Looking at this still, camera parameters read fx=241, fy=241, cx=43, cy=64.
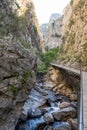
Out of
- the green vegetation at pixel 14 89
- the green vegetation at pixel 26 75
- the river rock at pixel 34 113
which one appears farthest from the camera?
the river rock at pixel 34 113

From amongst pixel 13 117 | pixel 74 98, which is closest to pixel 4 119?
pixel 13 117

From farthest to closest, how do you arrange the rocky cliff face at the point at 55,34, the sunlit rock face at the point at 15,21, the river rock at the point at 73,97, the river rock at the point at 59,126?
the rocky cliff face at the point at 55,34
the sunlit rock face at the point at 15,21
the river rock at the point at 73,97
the river rock at the point at 59,126

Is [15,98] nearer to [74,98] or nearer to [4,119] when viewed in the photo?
[4,119]

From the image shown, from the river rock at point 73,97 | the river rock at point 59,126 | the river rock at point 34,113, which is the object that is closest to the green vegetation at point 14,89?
the river rock at point 59,126

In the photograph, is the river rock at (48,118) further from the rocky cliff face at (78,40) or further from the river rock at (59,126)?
the rocky cliff face at (78,40)

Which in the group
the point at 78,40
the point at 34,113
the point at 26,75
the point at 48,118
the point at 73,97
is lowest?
the point at 73,97

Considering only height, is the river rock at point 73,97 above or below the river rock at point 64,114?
below

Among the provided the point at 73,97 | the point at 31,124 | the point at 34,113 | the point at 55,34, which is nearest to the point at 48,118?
the point at 31,124

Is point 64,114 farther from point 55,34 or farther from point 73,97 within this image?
point 55,34

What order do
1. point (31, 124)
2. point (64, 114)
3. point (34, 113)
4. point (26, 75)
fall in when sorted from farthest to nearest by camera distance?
point (34, 113)
point (64, 114)
point (31, 124)
point (26, 75)

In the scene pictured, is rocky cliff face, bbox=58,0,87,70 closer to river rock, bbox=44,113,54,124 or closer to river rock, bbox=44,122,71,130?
river rock, bbox=44,113,54,124

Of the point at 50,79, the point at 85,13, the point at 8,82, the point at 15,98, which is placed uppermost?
the point at 85,13

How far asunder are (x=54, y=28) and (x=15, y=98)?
96.0 meters

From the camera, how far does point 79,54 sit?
34156mm
